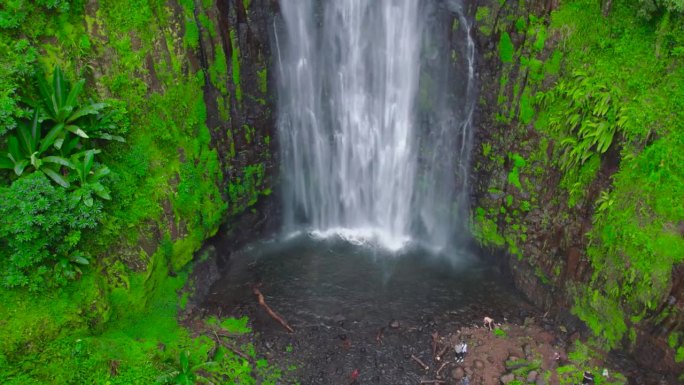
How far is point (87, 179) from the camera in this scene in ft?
38.2

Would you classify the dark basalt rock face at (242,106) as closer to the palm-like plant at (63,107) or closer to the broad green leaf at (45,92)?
the palm-like plant at (63,107)

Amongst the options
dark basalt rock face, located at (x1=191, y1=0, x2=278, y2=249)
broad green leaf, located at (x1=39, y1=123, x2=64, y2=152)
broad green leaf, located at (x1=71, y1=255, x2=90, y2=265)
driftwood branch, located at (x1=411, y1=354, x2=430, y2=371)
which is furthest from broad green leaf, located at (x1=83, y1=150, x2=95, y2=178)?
driftwood branch, located at (x1=411, y1=354, x2=430, y2=371)

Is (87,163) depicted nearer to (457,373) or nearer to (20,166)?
(20,166)

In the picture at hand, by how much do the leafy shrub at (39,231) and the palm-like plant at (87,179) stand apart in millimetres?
220

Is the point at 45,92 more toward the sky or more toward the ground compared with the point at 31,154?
more toward the sky

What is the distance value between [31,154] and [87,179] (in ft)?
4.34

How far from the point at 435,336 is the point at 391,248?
15.9ft

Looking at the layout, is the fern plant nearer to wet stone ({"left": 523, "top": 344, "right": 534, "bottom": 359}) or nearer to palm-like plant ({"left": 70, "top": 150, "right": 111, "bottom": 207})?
wet stone ({"left": 523, "top": 344, "right": 534, "bottom": 359})

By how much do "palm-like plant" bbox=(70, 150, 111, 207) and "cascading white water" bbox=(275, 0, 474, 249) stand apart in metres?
7.87

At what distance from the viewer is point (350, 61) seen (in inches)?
702

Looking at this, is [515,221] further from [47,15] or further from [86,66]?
[47,15]

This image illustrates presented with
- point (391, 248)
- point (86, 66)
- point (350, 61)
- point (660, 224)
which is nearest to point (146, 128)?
point (86, 66)

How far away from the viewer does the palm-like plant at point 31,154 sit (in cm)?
1075

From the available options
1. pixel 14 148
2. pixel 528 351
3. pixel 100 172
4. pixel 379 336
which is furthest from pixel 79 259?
pixel 528 351
